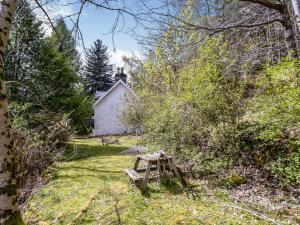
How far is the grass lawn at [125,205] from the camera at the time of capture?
4.66 metres

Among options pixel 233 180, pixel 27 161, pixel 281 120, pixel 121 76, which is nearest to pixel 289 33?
pixel 281 120

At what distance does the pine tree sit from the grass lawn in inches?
1326

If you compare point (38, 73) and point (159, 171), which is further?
point (38, 73)

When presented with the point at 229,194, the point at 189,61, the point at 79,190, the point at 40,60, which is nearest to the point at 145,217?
the point at 229,194

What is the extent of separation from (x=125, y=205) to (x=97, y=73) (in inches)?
1452

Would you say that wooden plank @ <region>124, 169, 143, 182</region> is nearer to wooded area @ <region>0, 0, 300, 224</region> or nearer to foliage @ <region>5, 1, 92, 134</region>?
wooded area @ <region>0, 0, 300, 224</region>

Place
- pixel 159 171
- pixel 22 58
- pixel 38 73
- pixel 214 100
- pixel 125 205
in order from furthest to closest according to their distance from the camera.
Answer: pixel 38 73, pixel 22 58, pixel 214 100, pixel 159 171, pixel 125 205

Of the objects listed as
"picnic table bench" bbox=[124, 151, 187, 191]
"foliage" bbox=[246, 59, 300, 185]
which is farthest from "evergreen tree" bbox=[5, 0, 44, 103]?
"foliage" bbox=[246, 59, 300, 185]

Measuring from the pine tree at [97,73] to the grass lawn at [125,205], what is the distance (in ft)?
110

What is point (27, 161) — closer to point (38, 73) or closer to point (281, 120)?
point (281, 120)

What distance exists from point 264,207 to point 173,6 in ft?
15.0

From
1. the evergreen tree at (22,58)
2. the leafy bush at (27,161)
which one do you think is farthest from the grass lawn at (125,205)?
the evergreen tree at (22,58)

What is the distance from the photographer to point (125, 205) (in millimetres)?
5410

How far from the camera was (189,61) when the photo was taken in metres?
9.72
